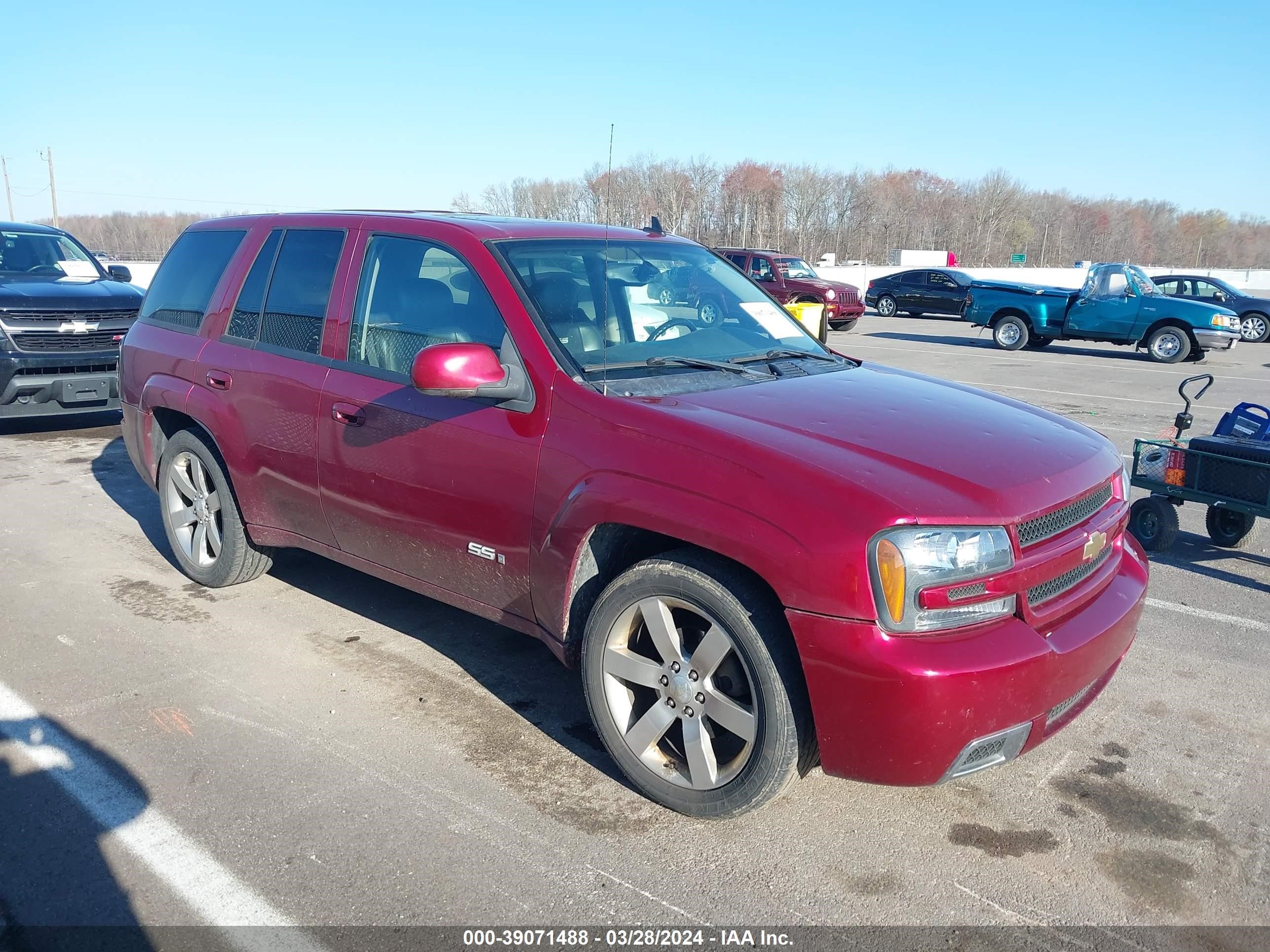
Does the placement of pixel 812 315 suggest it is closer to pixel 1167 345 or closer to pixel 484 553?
pixel 484 553

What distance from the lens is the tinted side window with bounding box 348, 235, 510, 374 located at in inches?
148

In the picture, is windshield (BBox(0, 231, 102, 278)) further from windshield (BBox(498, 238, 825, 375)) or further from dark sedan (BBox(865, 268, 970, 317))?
dark sedan (BBox(865, 268, 970, 317))

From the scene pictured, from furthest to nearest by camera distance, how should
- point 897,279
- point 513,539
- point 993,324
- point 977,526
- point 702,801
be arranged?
1. point 897,279
2. point 993,324
3. point 513,539
4. point 702,801
5. point 977,526

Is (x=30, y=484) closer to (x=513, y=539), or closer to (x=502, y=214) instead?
(x=502, y=214)

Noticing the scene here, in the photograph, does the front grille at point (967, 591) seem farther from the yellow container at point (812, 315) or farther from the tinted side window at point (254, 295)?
the yellow container at point (812, 315)

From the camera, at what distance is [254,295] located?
473 centimetres

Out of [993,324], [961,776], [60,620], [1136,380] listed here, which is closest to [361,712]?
[60,620]

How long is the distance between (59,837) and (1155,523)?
5.99 metres

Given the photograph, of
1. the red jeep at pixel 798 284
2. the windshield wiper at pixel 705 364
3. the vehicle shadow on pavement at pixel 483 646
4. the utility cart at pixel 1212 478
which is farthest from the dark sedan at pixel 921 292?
the windshield wiper at pixel 705 364

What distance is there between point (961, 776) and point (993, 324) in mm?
19783

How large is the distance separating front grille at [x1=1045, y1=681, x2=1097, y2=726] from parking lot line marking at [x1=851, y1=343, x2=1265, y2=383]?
15029 millimetres

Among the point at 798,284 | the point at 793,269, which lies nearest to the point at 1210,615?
the point at 798,284

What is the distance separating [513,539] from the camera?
3.53 m

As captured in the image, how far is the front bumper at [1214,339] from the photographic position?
1816 cm
